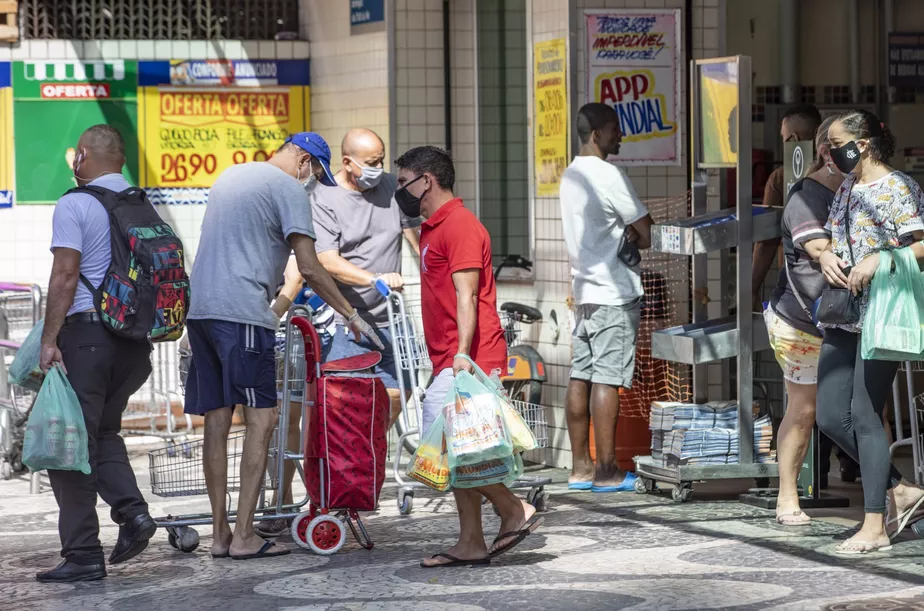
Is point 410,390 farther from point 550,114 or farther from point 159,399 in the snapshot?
point 159,399

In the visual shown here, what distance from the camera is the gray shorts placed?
9383mm

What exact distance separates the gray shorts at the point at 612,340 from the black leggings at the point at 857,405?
1.92 meters

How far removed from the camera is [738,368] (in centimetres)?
885

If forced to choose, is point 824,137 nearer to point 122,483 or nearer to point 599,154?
point 599,154

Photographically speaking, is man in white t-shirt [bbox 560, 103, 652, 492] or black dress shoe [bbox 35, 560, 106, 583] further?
man in white t-shirt [bbox 560, 103, 652, 492]

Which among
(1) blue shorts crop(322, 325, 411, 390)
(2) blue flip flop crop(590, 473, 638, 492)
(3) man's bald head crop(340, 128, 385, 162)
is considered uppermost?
(3) man's bald head crop(340, 128, 385, 162)

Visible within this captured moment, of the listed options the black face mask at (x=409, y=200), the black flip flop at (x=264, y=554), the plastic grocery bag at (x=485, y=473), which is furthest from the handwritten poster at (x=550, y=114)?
the black flip flop at (x=264, y=554)

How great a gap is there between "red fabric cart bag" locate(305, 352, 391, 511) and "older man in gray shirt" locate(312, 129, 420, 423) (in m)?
1.23

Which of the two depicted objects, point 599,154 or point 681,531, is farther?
point 599,154

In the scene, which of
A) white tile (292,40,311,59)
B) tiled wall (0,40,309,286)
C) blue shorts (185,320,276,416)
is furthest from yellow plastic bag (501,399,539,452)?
white tile (292,40,311,59)

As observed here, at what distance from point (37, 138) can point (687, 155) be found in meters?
5.55

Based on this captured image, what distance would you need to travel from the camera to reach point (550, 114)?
10.2 metres

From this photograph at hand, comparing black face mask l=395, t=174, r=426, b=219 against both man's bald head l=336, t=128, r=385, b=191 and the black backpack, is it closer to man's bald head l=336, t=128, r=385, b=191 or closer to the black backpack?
the black backpack

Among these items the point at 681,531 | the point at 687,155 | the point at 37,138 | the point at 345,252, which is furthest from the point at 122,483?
the point at 37,138
